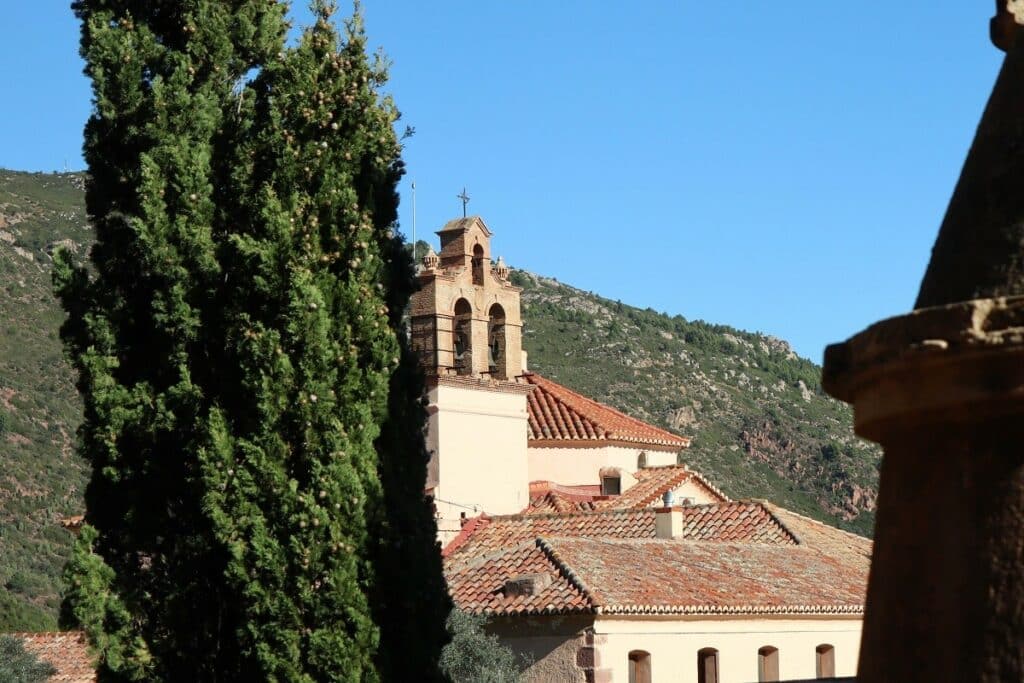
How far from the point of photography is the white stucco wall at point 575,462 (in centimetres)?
3822

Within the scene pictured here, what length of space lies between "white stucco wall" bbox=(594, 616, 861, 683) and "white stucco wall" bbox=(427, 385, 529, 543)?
35.0ft

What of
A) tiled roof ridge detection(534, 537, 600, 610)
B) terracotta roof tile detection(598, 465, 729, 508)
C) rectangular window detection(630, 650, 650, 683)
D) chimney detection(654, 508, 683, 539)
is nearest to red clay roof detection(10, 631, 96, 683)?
tiled roof ridge detection(534, 537, 600, 610)

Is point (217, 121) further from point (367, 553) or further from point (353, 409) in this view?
point (367, 553)

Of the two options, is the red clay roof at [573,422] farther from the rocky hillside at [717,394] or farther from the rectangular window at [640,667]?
the rocky hillside at [717,394]

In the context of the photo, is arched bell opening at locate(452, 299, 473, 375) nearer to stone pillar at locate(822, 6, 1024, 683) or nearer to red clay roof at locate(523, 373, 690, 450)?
red clay roof at locate(523, 373, 690, 450)

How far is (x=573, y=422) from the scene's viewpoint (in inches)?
1533

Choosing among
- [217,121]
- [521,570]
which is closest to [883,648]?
[217,121]

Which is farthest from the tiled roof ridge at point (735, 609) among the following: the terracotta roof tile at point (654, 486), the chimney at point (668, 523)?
the terracotta roof tile at point (654, 486)

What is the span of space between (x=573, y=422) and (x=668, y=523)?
1186 cm

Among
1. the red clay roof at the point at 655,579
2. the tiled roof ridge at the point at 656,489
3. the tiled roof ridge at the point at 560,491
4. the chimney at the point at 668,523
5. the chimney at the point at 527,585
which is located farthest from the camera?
→ the tiled roof ridge at the point at 560,491

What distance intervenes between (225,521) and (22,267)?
183 feet

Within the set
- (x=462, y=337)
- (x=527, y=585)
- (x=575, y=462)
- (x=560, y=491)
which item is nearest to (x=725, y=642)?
(x=527, y=585)

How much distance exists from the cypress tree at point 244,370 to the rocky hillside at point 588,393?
32702 millimetres

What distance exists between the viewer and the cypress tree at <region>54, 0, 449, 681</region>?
1017 cm
